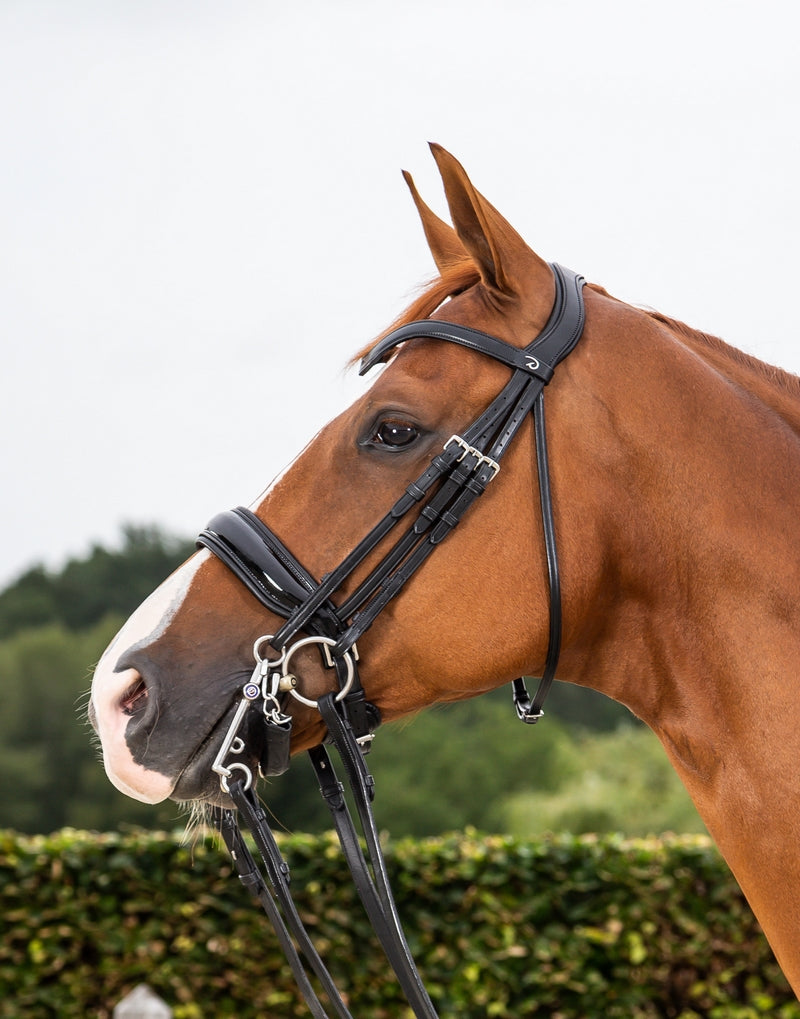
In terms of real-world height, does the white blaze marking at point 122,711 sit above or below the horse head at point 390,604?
below

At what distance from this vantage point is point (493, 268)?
7.45 feet

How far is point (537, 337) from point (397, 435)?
1.35 feet

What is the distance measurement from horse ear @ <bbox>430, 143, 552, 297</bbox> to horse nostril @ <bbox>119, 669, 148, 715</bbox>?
1255mm

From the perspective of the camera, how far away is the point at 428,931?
20.6 feet

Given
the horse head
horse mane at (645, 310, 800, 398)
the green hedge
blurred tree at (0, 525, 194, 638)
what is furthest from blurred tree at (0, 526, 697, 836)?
the horse head

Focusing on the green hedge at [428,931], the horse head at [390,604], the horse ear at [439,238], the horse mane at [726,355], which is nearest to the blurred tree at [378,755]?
the green hedge at [428,931]

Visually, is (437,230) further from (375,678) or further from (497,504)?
(375,678)

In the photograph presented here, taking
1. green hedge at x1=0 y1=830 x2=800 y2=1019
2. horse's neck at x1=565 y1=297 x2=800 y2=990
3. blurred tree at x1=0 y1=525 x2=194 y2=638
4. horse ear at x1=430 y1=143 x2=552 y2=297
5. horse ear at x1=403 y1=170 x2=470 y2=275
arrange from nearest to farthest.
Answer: horse's neck at x1=565 y1=297 x2=800 y2=990 → horse ear at x1=430 y1=143 x2=552 y2=297 → horse ear at x1=403 y1=170 x2=470 y2=275 → green hedge at x1=0 y1=830 x2=800 y2=1019 → blurred tree at x1=0 y1=525 x2=194 y2=638

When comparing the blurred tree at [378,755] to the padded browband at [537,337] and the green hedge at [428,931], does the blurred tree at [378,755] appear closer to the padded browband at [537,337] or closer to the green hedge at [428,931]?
the green hedge at [428,931]

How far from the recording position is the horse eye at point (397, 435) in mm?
2201

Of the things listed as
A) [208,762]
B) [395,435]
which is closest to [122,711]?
[208,762]

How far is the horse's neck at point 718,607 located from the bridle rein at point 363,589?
206 mm

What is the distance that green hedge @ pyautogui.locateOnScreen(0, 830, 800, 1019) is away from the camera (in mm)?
6027

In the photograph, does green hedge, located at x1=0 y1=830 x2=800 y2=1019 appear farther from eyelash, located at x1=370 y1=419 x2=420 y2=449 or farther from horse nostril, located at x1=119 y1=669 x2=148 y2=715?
eyelash, located at x1=370 y1=419 x2=420 y2=449
